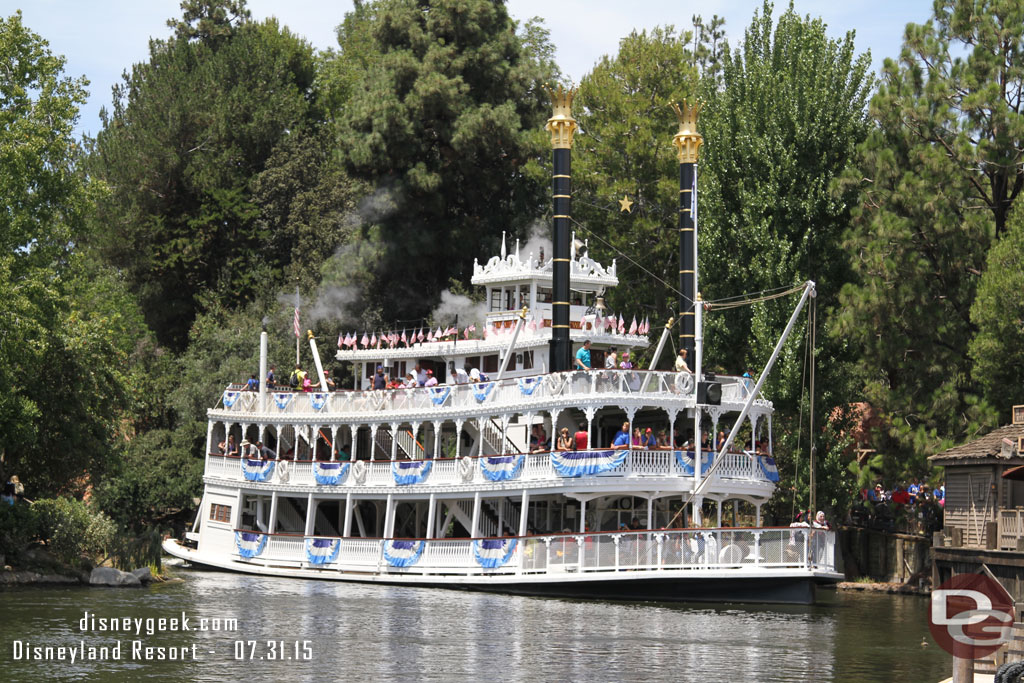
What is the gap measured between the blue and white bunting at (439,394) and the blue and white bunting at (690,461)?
756 cm

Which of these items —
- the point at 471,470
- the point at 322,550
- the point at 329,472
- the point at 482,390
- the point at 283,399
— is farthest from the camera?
the point at 283,399

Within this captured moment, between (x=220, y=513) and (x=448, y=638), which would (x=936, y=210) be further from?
(x=220, y=513)

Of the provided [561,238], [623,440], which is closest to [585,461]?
[623,440]

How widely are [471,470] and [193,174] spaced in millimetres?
33489

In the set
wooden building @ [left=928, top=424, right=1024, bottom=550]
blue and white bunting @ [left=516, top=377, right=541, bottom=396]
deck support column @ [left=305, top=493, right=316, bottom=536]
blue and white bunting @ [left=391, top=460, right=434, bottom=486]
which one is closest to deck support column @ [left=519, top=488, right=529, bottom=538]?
blue and white bunting @ [left=516, top=377, right=541, bottom=396]

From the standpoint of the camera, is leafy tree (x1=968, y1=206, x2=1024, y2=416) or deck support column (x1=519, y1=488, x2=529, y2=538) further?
deck support column (x1=519, y1=488, x2=529, y2=538)

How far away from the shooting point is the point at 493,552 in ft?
133

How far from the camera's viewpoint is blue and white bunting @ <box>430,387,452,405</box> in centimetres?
4253

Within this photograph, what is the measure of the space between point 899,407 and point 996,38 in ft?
35.9

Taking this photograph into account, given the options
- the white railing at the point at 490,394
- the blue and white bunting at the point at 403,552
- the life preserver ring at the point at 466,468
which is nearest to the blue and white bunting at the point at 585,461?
the white railing at the point at 490,394

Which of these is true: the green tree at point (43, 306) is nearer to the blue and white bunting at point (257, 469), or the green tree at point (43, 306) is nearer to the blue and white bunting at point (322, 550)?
the blue and white bunting at point (257, 469)

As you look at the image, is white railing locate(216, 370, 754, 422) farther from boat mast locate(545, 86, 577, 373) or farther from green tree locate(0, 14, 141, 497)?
green tree locate(0, 14, 141, 497)

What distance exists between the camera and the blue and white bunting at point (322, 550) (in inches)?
1756

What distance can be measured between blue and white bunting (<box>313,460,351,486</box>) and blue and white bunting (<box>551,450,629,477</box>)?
8.48 metres
